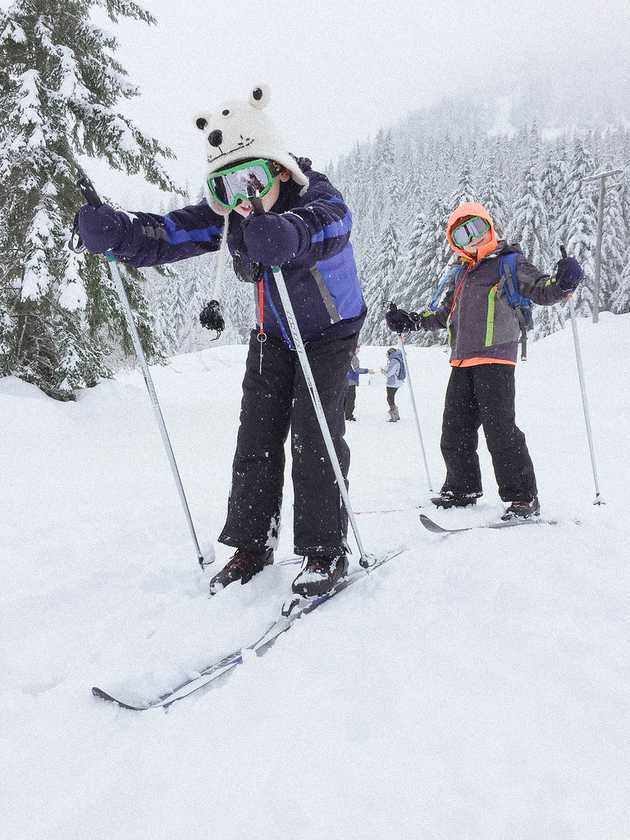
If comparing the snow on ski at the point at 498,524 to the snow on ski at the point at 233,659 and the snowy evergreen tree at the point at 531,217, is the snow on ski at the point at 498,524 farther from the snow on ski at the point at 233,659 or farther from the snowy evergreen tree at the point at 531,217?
the snowy evergreen tree at the point at 531,217

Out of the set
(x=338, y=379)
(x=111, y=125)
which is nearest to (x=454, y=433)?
(x=338, y=379)

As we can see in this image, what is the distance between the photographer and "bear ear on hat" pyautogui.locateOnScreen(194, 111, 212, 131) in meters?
2.70

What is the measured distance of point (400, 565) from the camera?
2752mm

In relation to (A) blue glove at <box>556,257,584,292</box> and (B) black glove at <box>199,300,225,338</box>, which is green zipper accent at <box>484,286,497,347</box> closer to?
(A) blue glove at <box>556,257,584,292</box>

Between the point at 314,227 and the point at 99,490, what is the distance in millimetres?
3613

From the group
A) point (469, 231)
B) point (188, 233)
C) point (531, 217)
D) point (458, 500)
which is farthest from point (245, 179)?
point (531, 217)

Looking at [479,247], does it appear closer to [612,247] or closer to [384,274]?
[612,247]

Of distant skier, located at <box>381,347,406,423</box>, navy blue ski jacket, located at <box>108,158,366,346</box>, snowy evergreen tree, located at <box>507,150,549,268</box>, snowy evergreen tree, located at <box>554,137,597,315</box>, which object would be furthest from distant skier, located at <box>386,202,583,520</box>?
snowy evergreen tree, located at <box>507,150,549,268</box>

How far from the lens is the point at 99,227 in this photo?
2523 mm

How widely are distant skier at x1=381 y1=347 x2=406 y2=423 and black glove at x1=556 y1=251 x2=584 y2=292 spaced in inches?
327

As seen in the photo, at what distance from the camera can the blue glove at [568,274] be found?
358cm

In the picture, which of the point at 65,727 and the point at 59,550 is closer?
the point at 65,727

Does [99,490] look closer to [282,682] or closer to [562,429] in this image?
[282,682]

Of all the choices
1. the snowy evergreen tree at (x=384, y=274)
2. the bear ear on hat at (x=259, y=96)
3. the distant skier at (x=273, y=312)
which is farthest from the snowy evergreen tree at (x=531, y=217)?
the distant skier at (x=273, y=312)
